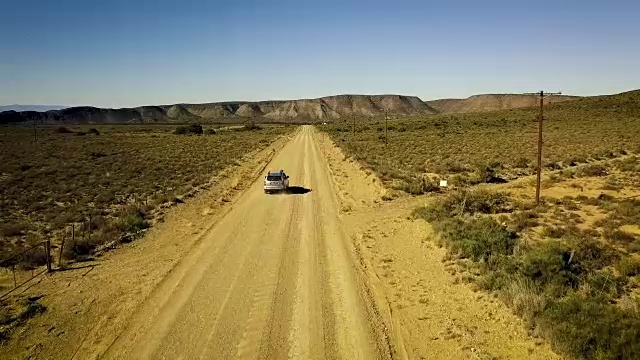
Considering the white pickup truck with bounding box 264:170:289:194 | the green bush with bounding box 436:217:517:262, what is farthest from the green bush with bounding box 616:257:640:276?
the white pickup truck with bounding box 264:170:289:194

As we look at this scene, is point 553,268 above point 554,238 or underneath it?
above

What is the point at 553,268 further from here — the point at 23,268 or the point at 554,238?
the point at 23,268

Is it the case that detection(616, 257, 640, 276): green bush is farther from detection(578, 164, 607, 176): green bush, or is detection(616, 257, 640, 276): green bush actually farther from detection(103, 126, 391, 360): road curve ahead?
detection(578, 164, 607, 176): green bush

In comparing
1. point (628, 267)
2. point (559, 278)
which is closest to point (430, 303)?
point (559, 278)

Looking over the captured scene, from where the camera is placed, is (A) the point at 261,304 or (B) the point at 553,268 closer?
(A) the point at 261,304

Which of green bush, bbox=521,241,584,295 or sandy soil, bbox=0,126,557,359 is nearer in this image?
sandy soil, bbox=0,126,557,359

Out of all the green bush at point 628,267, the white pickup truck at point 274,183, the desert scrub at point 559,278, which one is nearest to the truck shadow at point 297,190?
the white pickup truck at point 274,183

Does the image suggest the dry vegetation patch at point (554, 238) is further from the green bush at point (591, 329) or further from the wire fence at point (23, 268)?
the wire fence at point (23, 268)
